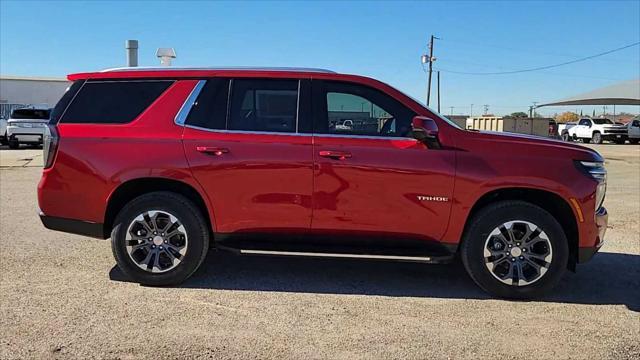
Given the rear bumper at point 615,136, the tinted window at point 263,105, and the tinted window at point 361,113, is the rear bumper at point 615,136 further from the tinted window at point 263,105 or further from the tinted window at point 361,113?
the tinted window at point 263,105

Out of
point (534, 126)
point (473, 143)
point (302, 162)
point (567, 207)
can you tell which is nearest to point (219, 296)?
point (302, 162)

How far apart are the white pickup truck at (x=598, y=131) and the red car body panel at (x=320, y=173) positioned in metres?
35.9

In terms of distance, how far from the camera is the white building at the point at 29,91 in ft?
131

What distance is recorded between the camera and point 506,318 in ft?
13.5

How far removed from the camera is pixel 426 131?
4340mm

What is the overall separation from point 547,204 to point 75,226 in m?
4.25

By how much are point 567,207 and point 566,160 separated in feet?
1.32

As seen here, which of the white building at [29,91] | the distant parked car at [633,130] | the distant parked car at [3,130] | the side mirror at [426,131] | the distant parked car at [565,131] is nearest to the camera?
the side mirror at [426,131]

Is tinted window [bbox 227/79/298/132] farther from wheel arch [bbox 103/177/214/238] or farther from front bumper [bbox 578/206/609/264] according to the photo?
front bumper [bbox 578/206/609/264]

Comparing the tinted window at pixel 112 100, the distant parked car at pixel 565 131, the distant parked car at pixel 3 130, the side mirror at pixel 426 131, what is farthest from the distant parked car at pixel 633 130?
the tinted window at pixel 112 100

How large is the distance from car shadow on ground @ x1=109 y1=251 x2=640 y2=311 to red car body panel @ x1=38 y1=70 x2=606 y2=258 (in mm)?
554

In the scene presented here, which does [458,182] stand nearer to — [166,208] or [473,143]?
[473,143]

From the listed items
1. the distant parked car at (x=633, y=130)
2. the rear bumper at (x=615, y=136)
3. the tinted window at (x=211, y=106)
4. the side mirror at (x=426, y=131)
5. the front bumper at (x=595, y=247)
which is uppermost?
the distant parked car at (x=633, y=130)

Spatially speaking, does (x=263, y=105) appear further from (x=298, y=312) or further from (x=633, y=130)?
(x=633, y=130)
